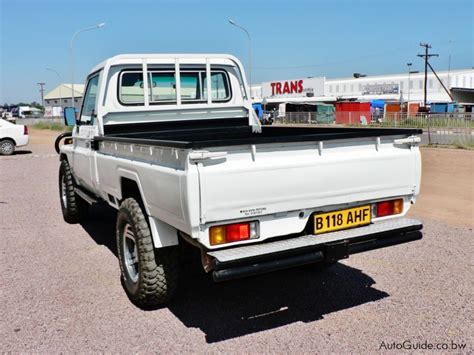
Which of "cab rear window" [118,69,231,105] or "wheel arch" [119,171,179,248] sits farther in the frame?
"cab rear window" [118,69,231,105]

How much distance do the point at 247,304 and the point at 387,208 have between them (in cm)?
145

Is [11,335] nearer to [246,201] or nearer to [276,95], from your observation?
[246,201]

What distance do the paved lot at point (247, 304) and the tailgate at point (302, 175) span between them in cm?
95

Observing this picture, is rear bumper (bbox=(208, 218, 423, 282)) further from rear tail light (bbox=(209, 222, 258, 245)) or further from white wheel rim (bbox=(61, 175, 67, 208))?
white wheel rim (bbox=(61, 175, 67, 208))

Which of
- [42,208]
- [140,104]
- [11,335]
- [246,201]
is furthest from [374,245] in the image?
[42,208]

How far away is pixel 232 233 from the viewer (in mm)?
3373

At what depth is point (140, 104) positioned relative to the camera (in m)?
5.82

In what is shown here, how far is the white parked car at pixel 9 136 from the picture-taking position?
65.0 feet

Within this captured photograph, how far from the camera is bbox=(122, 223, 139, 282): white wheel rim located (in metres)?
4.27

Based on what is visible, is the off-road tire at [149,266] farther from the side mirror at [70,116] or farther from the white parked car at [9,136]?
the white parked car at [9,136]

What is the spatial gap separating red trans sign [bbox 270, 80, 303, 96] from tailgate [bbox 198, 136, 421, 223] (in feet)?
213

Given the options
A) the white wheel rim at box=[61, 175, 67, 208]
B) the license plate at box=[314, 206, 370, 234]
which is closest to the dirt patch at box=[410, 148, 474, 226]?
the license plate at box=[314, 206, 370, 234]

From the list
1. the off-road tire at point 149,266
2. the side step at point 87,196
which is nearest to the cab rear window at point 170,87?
the side step at point 87,196

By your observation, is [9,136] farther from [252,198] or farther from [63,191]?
[252,198]
